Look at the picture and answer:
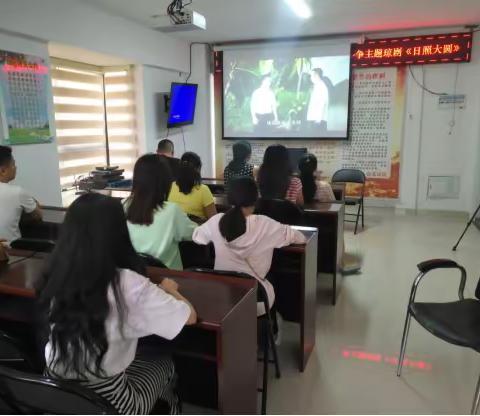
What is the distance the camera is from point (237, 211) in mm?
1942

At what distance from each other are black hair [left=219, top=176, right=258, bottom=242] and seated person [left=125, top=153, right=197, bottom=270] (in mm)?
250

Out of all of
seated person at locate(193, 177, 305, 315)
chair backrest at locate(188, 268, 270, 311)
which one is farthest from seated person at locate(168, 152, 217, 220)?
chair backrest at locate(188, 268, 270, 311)

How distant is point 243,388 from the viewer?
1.54 meters

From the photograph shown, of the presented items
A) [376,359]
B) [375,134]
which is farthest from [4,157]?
[375,134]

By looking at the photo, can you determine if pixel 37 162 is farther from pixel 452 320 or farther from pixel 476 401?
pixel 476 401

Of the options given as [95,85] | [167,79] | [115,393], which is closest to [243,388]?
[115,393]

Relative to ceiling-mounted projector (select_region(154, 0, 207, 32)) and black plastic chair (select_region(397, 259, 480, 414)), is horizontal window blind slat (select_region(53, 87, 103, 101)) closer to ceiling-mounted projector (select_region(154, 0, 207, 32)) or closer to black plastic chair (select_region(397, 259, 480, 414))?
ceiling-mounted projector (select_region(154, 0, 207, 32))

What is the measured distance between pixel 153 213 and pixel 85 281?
3.03 feet

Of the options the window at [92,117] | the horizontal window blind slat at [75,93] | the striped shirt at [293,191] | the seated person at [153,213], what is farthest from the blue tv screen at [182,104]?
the seated person at [153,213]

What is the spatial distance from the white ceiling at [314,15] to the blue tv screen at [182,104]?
763 mm

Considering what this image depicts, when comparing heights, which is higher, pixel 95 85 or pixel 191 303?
pixel 95 85

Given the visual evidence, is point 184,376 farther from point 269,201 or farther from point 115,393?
point 269,201

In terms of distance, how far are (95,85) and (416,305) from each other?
15.3ft

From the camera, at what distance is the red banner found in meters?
5.43
